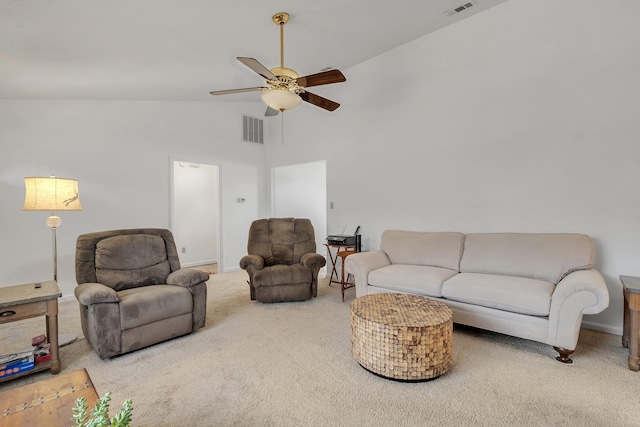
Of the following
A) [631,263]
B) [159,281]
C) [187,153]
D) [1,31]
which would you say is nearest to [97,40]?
[1,31]

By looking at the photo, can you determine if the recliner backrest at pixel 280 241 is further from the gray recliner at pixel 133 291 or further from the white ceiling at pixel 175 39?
the white ceiling at pixel 175 39

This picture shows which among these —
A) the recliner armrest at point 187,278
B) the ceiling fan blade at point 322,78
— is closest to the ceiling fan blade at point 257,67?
the ceiling fan blade at point 322,78

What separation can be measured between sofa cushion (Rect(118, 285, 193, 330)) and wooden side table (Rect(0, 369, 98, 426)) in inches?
37.0

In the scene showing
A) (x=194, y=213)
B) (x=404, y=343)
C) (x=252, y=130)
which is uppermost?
(x=252, y=130)

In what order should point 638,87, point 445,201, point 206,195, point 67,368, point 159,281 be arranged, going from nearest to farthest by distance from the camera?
point 67,368, point 638,87, point 159,281, point 445,201, point 206,195

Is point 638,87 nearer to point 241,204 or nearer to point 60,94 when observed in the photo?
point 241,204

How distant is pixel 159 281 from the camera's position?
2.85 m

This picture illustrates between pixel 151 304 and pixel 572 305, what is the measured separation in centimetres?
318

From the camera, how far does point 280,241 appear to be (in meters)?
4.04

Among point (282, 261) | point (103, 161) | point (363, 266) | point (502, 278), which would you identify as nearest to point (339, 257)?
point (282, 261)

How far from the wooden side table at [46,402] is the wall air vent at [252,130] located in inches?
185

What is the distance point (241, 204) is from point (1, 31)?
3.77 meters

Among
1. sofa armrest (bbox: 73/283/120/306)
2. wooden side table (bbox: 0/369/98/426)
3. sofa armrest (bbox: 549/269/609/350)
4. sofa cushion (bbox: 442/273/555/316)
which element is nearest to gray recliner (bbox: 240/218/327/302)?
sofa armrest (bbox: 73/283/120/306)

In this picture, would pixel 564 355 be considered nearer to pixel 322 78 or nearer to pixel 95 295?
pixel 322 78
